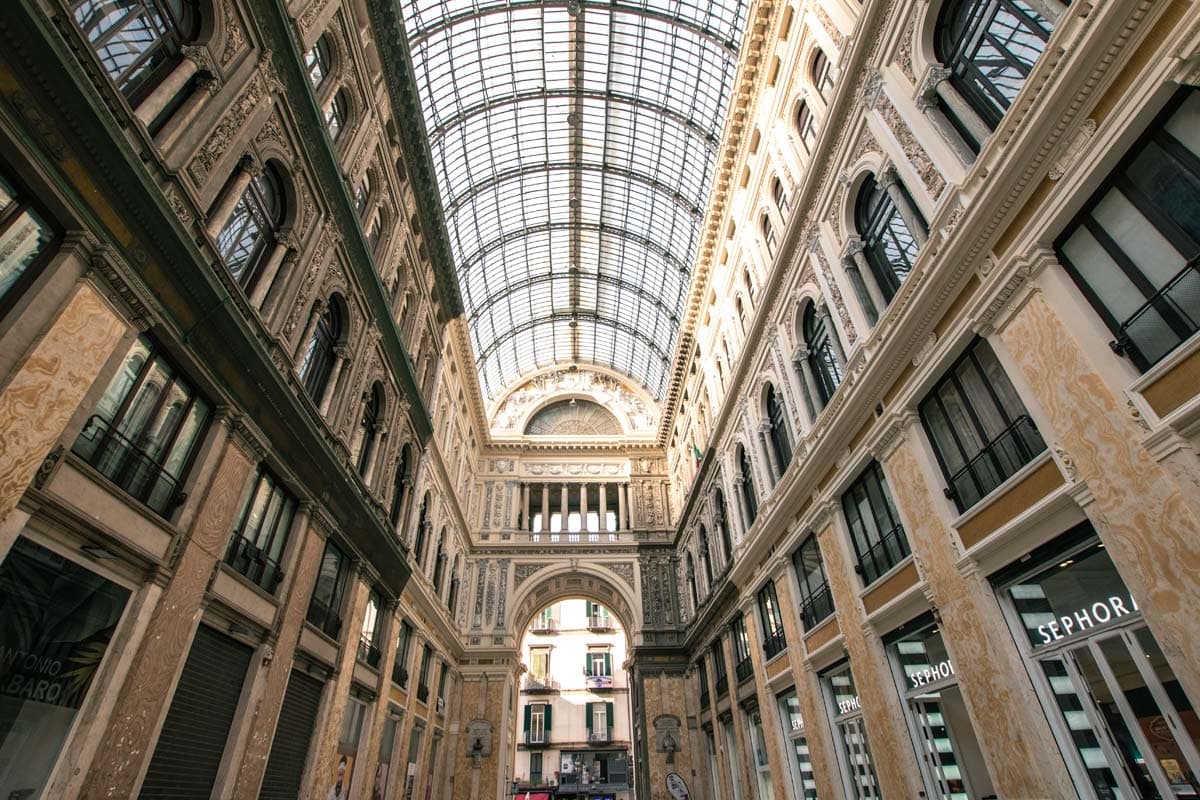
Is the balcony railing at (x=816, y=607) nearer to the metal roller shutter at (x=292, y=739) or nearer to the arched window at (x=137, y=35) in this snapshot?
the metal roller shutter at (x=292, y=739)

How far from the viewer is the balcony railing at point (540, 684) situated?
39094 millimetres

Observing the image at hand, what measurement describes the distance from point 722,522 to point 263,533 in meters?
15.3

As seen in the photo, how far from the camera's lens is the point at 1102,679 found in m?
6.19

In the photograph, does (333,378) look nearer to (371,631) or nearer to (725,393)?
(371,631)

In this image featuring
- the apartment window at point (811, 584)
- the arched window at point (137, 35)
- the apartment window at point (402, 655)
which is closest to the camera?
the arched window at point (137, 35)

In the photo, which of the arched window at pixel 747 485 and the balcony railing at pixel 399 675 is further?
the arched window at pixel 747 485

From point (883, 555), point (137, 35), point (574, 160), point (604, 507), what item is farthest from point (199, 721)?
point (574, 160)

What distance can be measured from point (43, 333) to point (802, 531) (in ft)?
42.9

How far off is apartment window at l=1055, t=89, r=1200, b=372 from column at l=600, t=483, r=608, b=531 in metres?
26.4

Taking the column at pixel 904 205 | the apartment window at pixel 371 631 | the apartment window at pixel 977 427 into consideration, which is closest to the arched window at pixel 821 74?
the column at pixel 904 205

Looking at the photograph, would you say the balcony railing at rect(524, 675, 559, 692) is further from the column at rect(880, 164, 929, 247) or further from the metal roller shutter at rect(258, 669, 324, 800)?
the column at rect(880, 164, 929, 247)

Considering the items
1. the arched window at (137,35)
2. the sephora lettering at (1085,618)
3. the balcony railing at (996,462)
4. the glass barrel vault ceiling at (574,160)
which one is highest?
the glass barrel vault ceiling at (574,160)

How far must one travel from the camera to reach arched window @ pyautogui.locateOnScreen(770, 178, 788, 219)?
603 inches

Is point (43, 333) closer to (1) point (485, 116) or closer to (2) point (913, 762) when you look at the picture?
(2) point (913, 762)
